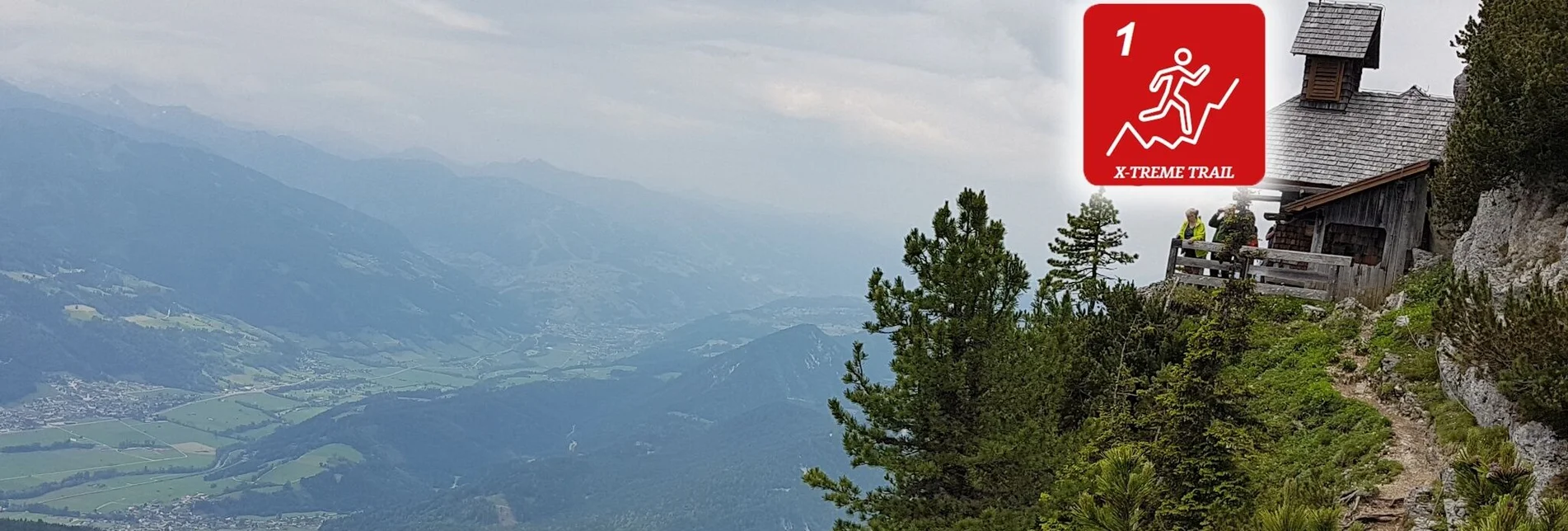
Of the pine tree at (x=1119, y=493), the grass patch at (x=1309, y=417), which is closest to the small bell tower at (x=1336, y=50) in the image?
the grass patch at (x=1309, y=417)

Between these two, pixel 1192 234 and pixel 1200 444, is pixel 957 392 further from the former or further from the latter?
pixel 1192 234

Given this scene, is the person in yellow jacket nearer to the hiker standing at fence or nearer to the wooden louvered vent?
the hiker standing at fence

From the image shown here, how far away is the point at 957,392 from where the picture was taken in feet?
57.4

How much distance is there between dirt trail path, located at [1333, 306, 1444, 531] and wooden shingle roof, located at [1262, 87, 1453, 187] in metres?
11.1

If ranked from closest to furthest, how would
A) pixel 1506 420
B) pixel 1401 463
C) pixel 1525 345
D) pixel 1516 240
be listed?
pixel 1525 345 → pixel 1506 420 → pixel 1401 463 → pixel 1516 240

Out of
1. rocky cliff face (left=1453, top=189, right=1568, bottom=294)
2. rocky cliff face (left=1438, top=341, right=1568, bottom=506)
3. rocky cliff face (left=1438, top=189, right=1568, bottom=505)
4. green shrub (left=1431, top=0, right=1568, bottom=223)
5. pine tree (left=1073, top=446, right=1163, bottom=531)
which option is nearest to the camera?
pine tree (left=1073, top=446, right=1163, bottom=531)

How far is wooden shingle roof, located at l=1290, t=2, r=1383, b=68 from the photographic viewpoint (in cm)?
2725

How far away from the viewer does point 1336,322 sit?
21.2 metres

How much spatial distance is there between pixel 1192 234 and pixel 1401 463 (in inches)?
488

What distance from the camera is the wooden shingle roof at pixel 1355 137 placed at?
26.0m

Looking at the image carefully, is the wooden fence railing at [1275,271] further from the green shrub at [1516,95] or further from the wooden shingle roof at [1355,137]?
the green shrub at [1516,95]

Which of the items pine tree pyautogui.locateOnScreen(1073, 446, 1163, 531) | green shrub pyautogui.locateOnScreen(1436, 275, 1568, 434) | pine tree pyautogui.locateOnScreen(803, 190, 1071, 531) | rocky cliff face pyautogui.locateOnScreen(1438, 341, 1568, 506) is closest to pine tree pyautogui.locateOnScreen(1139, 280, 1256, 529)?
green shrub pyautogui.locateOnScreen(1436, 275, 1568, 434)

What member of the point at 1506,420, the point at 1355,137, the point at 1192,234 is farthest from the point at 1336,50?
the point at 1506,420

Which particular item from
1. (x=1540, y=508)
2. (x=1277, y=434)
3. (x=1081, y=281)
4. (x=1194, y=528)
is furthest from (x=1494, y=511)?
(x=1081, y=281)
